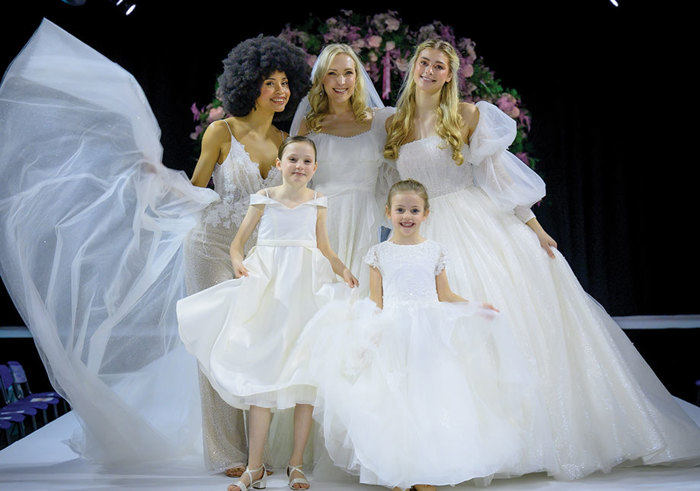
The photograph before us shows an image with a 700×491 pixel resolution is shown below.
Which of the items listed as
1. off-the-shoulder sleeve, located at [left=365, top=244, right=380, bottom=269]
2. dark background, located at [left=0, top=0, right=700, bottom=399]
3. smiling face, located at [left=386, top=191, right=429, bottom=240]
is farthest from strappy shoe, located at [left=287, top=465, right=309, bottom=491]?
dark background, located at [left=0, top=0, right=700, bottom=399]

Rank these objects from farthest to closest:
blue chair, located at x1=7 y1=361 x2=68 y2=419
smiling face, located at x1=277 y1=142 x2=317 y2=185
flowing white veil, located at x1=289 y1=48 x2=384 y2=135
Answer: blue chair, located at x1=7 y1=361 x2=68 y2=419
flowing white veil, located at x1=289 y1=48 x2=384 y2=135
smiling face, located at x1=277 y1=142 x2=317 y2=185

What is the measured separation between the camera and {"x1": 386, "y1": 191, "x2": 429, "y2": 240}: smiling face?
3168 millimetres

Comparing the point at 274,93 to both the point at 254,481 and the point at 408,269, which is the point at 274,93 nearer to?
the point at 408,269

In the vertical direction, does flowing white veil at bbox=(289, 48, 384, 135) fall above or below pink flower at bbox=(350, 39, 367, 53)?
below

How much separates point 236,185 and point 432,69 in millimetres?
990

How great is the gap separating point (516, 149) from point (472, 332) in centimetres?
161

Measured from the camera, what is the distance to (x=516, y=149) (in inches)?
169

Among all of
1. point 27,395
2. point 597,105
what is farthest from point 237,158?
point 597,105

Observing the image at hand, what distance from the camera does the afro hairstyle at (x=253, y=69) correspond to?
3529mm

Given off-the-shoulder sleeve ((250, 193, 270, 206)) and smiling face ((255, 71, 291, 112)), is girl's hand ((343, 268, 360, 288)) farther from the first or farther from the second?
smiling face ((255, 71, 291, 112))

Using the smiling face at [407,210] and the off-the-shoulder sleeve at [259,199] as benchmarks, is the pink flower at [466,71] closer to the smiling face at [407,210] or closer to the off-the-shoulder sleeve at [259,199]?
the smiling face at [407,210]

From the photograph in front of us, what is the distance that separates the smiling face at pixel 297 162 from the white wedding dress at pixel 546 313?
500mm

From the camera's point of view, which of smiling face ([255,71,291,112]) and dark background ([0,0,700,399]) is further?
dark background ([0,0,700,399])

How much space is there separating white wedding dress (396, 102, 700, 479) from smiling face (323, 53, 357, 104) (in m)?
0.38
